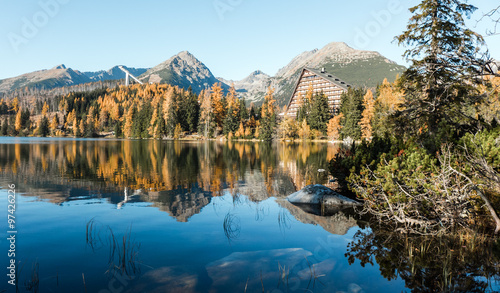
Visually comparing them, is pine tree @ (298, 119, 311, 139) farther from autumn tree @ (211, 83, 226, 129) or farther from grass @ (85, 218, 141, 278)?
grass @ (85, 218, 141, 278)

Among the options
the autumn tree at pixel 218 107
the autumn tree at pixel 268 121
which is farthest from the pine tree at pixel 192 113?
the autumn tree at pixel 268 121

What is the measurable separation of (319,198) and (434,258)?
5631mm

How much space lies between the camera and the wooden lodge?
98006 millimetres

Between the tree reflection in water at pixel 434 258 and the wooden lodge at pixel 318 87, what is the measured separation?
88772mm

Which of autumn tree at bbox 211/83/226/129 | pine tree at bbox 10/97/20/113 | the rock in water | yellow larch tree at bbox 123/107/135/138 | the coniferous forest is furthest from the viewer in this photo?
pine tree at bbox 10/97/20/113

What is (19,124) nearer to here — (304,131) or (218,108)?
(218,108)

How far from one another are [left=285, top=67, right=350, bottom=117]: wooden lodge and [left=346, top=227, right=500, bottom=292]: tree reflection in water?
88.8m

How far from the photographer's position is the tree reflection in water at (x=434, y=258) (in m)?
5.17

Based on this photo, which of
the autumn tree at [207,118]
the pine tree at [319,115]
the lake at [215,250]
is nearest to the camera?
the lake at [215,250]

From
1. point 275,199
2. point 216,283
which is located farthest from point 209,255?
point 275,199

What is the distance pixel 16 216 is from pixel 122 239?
4793 millimetres

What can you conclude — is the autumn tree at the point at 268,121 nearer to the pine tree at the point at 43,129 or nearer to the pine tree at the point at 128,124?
the pine tree at the point at 128,124

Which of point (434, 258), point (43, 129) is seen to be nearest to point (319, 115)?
point (434, 258)

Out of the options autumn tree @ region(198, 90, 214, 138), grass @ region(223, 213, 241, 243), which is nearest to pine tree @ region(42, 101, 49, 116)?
autumn tree @ region(198, 90, 214, 138)
